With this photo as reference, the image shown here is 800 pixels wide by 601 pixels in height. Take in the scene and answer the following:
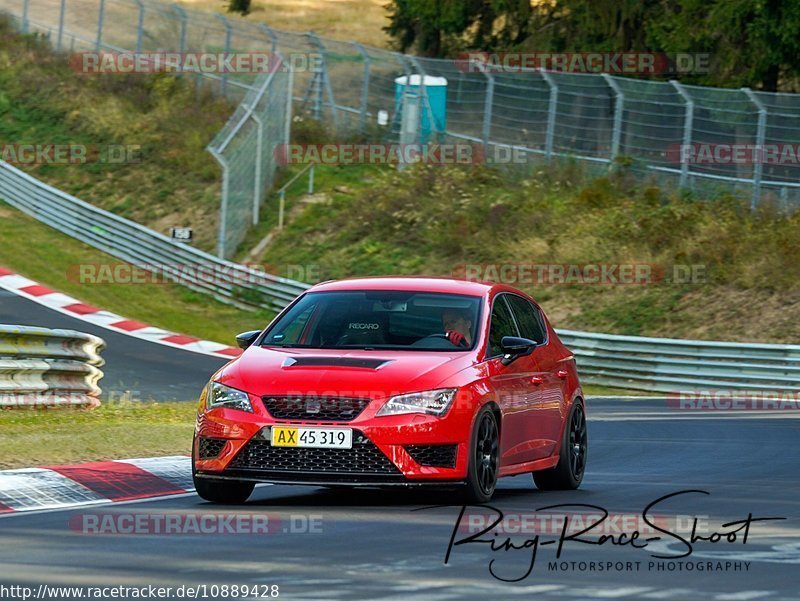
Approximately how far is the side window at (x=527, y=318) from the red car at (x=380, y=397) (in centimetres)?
24

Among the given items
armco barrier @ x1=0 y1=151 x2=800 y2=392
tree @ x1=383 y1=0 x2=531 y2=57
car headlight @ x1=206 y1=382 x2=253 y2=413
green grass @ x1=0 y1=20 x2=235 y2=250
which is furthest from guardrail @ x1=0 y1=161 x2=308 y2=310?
car headlight @ x1=206 y1=382 x2=253 y2=413

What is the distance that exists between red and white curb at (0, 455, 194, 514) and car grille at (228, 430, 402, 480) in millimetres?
1150

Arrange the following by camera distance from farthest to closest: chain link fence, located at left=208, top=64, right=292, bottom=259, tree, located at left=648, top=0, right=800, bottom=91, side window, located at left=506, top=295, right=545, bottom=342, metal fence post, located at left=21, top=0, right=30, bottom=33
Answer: metal fence post, located at left=21, top=0, right=30, bottom=33, tree, located at left=648, top=0, right=800, bottom=91, chain link fence, located at left=208, top=64, right=292, bottom=259, side window, located at left=506, top=295, right=545, bottom=342

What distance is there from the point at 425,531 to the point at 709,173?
24.3 meters

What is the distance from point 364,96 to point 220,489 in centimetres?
3177

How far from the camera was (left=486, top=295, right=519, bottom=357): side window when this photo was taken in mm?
10938

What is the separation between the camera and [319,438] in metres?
9.63

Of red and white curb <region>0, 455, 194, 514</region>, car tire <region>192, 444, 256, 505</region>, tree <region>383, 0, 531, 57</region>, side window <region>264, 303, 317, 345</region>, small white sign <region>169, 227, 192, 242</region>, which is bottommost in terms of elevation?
small white sign <region>169, 227, 192, 242</region>

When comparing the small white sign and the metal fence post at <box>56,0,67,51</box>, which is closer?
the small white sign

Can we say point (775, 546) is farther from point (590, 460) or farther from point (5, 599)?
point (590, 460)

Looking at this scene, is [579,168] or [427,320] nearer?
[427,320]

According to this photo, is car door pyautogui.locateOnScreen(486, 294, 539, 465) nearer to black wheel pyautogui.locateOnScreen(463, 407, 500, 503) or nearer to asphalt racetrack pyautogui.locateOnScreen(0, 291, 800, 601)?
black wheel pyautogui.locateOnScreen(463, 407, 500, 503)

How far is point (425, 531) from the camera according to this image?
8.70 metres

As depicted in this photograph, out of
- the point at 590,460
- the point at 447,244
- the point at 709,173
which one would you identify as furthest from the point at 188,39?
the point at 590,460
